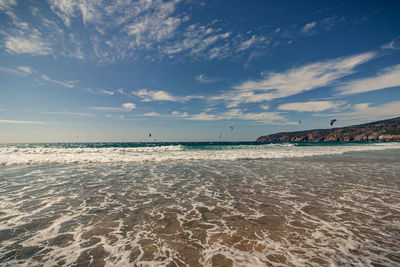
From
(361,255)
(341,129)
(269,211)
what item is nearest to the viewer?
(361,255)

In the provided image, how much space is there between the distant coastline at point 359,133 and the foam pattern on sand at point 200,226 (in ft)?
404

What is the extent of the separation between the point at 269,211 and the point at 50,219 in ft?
22.4

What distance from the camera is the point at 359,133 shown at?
105 m

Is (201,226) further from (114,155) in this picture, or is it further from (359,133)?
(359,133)

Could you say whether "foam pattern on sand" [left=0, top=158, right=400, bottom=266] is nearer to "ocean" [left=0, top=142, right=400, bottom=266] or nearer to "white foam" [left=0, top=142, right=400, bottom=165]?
"ocean" [left=0, top=142, right=400, bottom=266]

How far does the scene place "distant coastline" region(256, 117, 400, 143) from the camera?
95.7 m

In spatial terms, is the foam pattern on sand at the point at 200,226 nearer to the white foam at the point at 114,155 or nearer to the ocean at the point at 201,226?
the ocean at the point at 201,226

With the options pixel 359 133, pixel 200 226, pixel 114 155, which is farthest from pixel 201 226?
pixel 359 133

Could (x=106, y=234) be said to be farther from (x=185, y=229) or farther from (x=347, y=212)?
(x=347, y=212)

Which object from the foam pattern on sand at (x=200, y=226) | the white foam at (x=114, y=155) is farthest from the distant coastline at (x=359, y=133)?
the foam pattern on sand at (x=200, y=226)

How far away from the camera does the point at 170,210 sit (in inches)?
237

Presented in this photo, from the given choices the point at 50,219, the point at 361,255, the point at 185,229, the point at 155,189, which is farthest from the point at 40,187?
the point at 361,255

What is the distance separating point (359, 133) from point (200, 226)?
454ft

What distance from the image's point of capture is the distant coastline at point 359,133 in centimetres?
9569
